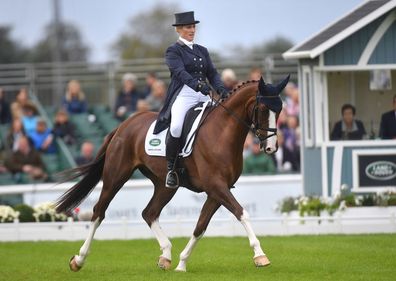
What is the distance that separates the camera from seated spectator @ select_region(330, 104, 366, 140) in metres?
21.0

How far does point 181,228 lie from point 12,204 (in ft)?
15.2

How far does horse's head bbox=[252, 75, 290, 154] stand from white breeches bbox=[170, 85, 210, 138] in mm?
1277

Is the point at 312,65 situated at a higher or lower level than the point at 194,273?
higher

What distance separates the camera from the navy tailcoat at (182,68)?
1497 cm

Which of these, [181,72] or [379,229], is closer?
[181,72]

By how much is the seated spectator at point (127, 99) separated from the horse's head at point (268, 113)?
1306 centimetres

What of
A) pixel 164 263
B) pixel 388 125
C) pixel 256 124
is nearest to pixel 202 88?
pixel 256 124

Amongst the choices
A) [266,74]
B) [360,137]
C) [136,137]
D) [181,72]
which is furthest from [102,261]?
[266,74]

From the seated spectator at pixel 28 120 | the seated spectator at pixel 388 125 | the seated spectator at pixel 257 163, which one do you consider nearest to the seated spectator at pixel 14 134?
the seated spectator at pixel 28 120

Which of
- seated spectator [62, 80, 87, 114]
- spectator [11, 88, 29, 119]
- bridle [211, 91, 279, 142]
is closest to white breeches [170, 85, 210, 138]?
bridle [211, 91, 279, 142]

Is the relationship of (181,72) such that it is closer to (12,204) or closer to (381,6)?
(381,6)

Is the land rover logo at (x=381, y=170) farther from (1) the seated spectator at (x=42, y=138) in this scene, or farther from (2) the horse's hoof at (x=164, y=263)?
(1) the seated spectator at (x=42, y=138)

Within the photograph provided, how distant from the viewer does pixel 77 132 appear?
26609 millimetres

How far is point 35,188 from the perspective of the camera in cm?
2311
